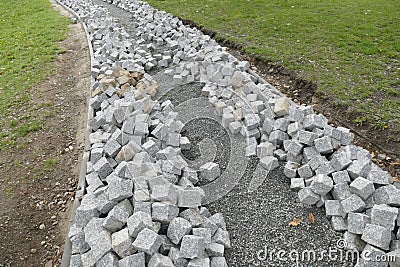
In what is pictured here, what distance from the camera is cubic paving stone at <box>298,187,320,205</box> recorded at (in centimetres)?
322

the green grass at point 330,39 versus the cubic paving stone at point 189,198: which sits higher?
the green grass at point 330,39

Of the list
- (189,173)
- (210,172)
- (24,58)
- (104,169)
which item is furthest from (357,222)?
(24,58)

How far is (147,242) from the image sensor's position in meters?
2.71

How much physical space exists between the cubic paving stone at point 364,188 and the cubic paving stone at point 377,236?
0.33 metres

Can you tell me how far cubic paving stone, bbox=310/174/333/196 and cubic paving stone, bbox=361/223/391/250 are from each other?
0.50 meters

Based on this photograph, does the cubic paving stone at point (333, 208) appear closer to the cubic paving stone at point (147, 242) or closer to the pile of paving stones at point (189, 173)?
the pile of paving stones at point (189, 173)

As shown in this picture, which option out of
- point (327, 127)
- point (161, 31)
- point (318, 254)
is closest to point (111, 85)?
point (161, 31)

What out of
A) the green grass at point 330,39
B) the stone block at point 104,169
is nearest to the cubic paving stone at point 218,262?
the stone block at point 104,169

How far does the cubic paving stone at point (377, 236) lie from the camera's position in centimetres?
271

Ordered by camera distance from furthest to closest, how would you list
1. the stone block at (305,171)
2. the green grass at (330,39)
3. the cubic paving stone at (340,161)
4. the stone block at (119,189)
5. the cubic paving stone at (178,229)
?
the green grass at (330,39)
the stone block at (305,171)
the cubic paving stone at (340,161)
the stone block at (119,189)
the cubic paving stone at (178,229)

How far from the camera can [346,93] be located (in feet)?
15.9

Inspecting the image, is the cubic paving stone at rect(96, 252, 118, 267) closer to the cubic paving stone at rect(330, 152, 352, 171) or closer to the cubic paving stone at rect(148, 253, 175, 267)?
the cubic paving stone at rect(148, 253, 175, 267)

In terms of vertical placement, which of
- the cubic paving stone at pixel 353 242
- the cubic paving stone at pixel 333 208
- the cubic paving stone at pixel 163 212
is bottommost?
the cubic paving stone at pixel 163 212

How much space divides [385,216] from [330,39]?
4827 millimetres
